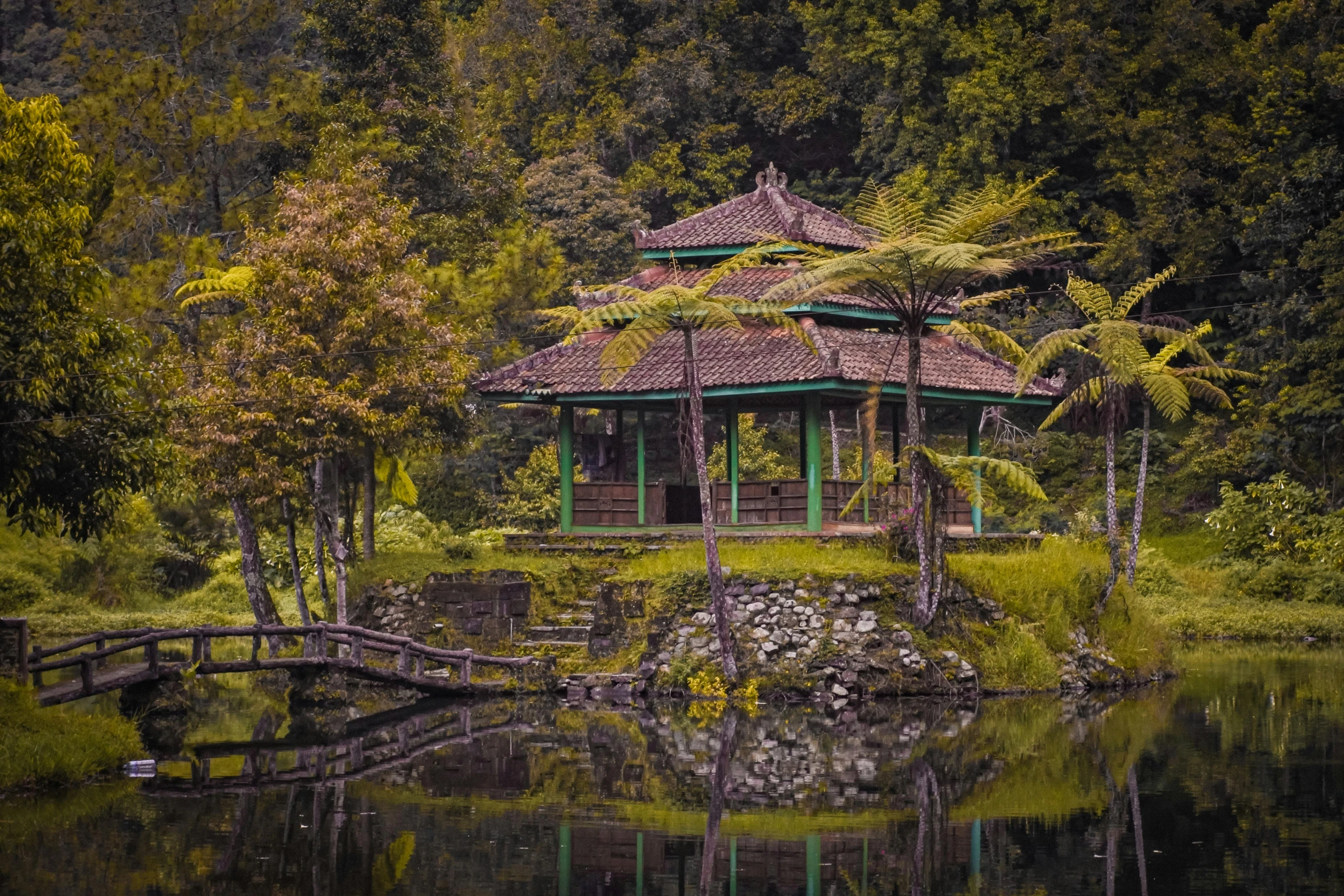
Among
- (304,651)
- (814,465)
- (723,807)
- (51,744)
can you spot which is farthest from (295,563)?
(723,807)

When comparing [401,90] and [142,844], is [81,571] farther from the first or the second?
[142,844]

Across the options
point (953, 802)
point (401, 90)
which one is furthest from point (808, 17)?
point (953, 802)

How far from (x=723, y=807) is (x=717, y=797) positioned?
0.56 m

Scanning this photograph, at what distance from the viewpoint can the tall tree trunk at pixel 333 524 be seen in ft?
95.7

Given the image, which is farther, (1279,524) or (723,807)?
(1279,524)

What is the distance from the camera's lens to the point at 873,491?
29656 mm

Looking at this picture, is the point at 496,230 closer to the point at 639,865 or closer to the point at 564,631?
the point at 564,631

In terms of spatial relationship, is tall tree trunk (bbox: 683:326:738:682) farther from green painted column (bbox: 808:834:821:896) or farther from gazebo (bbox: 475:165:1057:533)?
green painted column (bbox: 808:834:821:896)

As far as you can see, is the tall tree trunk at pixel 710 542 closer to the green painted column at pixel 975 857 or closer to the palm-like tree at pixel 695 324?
the palm-like tree at pixel 695 324

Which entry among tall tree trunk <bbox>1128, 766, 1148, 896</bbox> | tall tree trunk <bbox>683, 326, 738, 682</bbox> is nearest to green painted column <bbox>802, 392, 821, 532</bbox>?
tall tree trunk <bbox>683, 326, 738, 682</bbox>

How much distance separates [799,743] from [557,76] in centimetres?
3880

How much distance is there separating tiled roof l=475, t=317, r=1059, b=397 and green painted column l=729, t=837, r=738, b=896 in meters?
14.2

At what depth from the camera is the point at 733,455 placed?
30.6 m

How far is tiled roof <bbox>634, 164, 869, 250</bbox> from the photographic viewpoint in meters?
31.6
